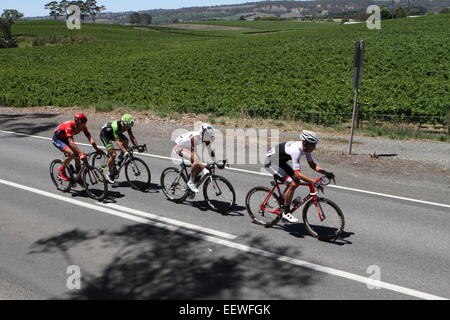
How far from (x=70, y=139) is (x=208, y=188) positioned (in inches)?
127

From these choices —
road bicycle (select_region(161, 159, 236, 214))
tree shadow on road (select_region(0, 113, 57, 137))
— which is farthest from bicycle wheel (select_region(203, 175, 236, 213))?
tree shadow on road (select_region(0, 113, 57, 137))

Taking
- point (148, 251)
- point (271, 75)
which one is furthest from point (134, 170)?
point (271, 75)

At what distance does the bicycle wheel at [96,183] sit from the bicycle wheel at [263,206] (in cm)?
328

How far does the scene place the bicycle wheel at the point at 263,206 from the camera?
8.00 metres

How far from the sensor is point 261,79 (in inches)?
1359

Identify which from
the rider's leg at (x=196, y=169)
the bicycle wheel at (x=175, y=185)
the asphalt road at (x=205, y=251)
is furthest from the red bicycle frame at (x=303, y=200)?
the bicycle wheel at (x=175, y=185)

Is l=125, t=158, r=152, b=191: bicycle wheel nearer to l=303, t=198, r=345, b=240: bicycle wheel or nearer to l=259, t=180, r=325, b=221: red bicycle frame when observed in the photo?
l=259, t=180, r=325, b=221: red bicycle frame

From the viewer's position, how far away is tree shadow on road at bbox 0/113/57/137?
671 inches

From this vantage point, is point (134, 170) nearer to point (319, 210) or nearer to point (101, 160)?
point (101, 160)

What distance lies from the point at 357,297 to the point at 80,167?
675 centimetres

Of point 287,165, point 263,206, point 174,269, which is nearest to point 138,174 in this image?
point 263,206

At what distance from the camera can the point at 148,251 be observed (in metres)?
7.04
